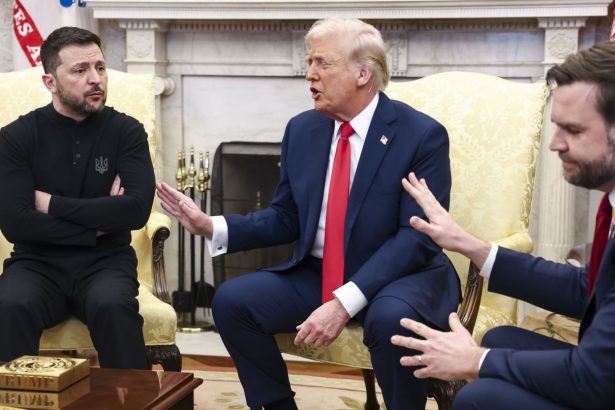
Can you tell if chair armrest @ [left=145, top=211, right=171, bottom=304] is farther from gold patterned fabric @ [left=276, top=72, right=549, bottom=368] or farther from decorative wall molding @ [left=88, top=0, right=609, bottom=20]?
decorative wall molding @ [left=88, top=0, right=609, bottom=20]

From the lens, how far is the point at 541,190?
4.17 metres

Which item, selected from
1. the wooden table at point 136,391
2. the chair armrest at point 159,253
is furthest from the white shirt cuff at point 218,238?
the wooden table at point 136,391

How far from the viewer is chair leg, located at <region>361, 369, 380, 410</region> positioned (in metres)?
3.12

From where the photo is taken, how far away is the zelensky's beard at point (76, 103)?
298 centimetres

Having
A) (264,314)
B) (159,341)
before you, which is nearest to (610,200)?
(264,314)

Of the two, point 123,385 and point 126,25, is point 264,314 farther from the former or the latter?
point 126,25

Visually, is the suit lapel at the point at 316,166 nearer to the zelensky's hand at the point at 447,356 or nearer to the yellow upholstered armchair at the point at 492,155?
the yellow upholstered armchair at the point at 492,155

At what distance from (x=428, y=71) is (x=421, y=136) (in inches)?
66.5

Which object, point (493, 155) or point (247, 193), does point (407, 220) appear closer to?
point (493, 155)

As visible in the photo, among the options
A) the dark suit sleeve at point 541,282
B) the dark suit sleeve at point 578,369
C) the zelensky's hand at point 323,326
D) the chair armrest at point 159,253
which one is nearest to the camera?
the dark suit sleeve at point 578,369

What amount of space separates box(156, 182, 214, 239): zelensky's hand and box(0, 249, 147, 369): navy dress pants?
0.26 metres

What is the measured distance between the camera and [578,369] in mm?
1783

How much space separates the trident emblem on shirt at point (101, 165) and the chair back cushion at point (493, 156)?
1037mm

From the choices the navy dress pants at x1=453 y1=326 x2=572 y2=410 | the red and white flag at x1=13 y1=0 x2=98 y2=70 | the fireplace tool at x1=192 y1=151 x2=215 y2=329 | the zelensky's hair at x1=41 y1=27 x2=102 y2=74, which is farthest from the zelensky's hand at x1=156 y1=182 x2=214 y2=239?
the red and white flag at x1=13 y1=0 x2=98 y2=70
